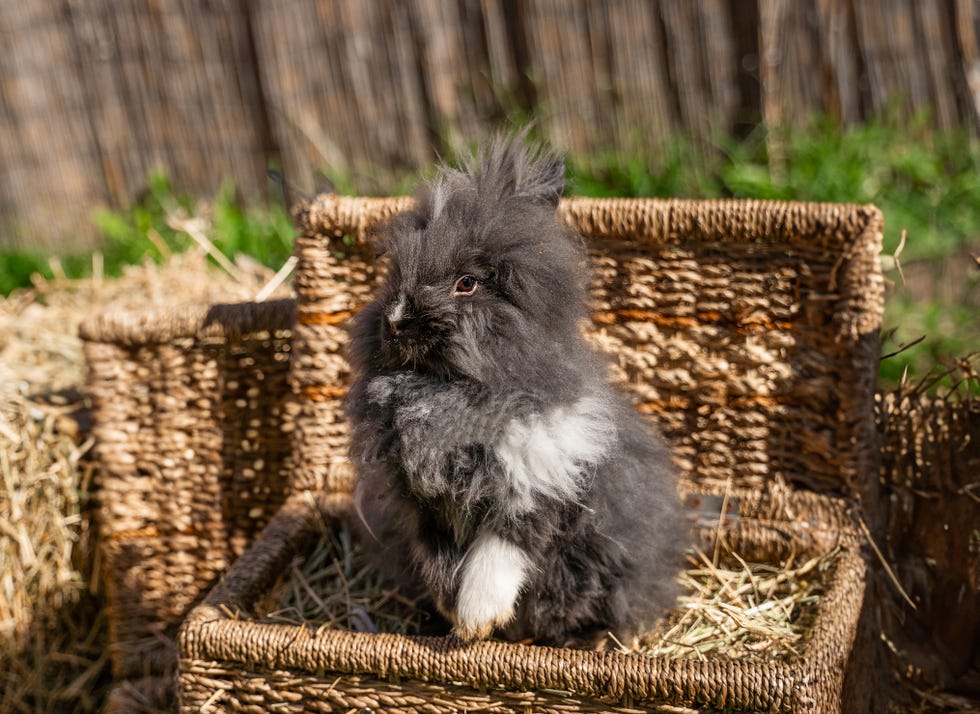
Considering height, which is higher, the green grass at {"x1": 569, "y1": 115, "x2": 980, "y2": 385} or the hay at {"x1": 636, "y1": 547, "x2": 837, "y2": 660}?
the green grass at {"x1": 569, "y1": 115, "x2": 980, "y2": 385}

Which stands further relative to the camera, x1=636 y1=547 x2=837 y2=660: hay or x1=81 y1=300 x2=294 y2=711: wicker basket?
x1=81 y1=300 x2=294 y2=711: wicker basket

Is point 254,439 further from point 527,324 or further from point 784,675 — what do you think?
point 784,675

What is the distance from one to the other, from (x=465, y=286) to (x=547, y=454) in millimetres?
349

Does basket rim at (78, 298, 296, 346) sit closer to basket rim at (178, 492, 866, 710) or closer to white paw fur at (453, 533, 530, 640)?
basket rim at (178, 492, 866, 710)

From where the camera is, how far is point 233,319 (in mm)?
2645

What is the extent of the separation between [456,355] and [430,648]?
1.98ft

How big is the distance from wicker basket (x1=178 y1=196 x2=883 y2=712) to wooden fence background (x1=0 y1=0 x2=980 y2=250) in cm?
216

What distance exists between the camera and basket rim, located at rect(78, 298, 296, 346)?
104 inches

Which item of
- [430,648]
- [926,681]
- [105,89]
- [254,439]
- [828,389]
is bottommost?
[926,681]

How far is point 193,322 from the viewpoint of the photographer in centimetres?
265

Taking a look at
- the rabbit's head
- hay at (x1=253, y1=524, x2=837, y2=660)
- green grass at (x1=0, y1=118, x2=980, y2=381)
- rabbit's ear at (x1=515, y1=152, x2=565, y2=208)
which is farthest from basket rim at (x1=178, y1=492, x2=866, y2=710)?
green grass at (x1=0, y1=118, x2=980, y2=381)

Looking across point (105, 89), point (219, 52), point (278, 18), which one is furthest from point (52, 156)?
point (278, 18)

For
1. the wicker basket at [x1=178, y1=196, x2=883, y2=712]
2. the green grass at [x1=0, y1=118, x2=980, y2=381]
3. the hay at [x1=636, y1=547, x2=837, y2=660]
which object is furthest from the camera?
the green grass at [x1=0, y1=118, x2=980, y2=381]

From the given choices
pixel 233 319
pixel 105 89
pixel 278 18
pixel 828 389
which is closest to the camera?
pixel 828 389
